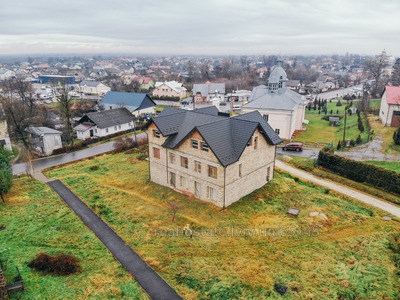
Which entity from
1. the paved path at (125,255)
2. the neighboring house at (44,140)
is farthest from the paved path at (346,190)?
the neighboring house at (44,140)

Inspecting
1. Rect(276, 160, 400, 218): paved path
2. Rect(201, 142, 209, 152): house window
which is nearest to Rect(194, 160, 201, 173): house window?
Rect(201, 142, 209, 152): house window

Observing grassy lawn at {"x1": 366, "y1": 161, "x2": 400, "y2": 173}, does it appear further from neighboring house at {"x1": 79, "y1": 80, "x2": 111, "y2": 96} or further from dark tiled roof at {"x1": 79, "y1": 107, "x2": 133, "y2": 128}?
neighboring house at {"x1": 79, "y1": 80, "x2": 111, "y2": 96}

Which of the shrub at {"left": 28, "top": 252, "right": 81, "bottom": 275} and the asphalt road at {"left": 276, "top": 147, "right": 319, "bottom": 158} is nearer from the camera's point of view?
the shrub at {"left": 28, "top": 252, "right": 81, "bottom": 275}

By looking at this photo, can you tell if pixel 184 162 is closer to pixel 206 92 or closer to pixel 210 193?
pixel 210 193

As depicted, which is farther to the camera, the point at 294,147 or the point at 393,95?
the point at 393,95

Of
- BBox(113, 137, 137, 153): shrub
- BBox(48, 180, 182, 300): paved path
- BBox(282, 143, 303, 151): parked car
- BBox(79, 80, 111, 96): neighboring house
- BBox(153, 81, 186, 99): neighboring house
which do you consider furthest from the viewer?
BBox(79, 80, 111, 96): neighboring house

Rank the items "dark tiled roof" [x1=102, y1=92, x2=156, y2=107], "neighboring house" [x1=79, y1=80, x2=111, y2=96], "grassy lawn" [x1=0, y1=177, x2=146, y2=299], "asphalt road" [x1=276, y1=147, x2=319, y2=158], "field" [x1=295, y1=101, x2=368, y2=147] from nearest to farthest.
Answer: "grassy lawn" [x1=0, y1=177, x2=146, y2=299], "asphalt road" [x1=276, y1=147, x2=319, y2=158], "field" [x1=295, y1=101, x2=368, y2=147], "dark tiled roof" [x1=102, y1=92, x2=156, y2=107], "neighboring house" [x1=79, y1=80, x2=111, y2=96]

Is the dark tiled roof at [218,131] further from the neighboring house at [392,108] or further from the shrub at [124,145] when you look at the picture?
the neighboring house at [392,108]

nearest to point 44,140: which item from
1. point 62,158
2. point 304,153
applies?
point 62,158
